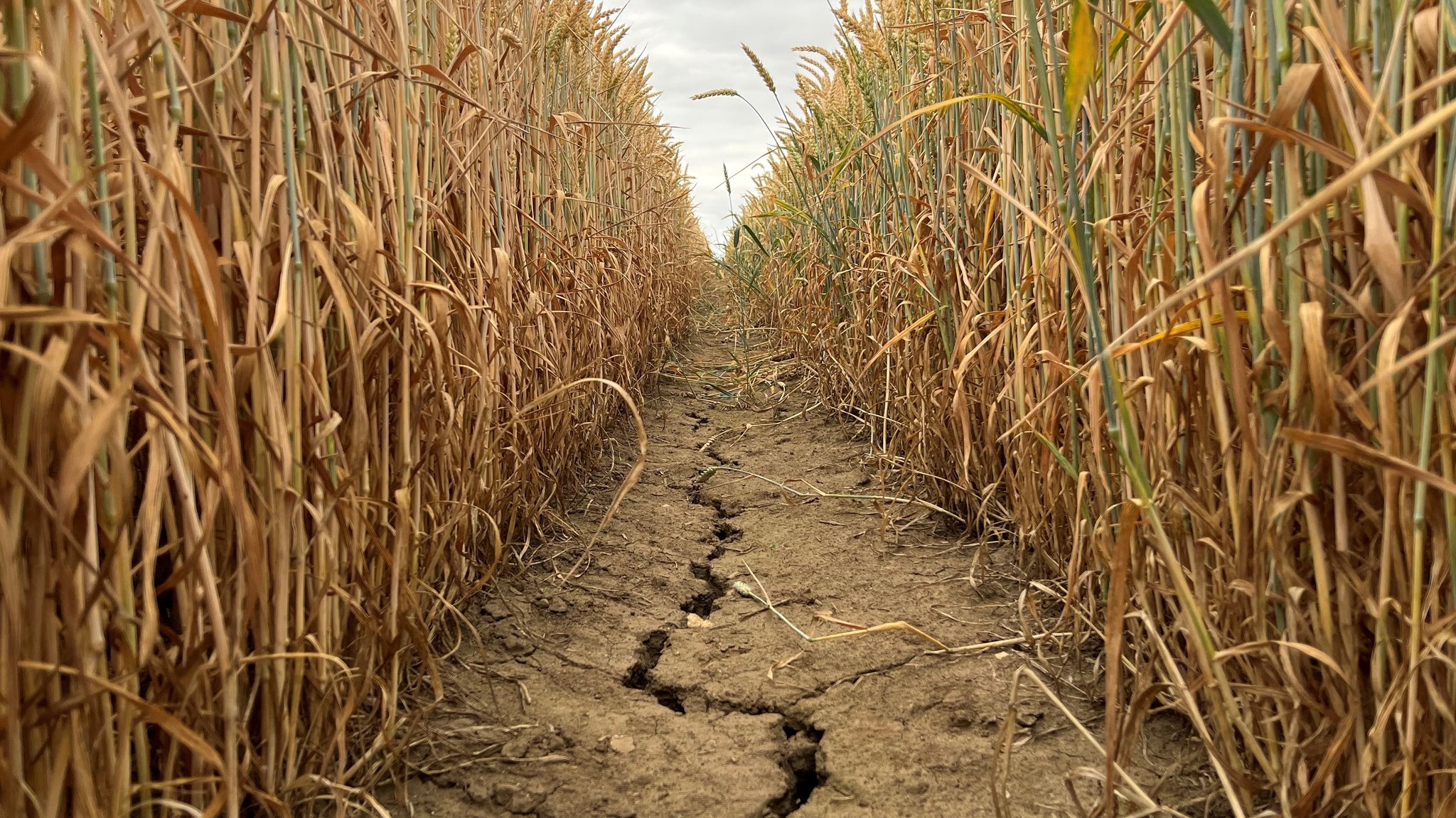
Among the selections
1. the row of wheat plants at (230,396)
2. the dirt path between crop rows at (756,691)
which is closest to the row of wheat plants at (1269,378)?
the dirt path between crop rows at (756,691)

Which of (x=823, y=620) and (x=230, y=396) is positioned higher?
(x=230, y=396)

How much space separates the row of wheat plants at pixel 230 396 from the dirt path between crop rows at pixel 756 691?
0.34ft

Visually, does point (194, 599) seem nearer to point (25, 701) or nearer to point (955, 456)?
point (25, 701)

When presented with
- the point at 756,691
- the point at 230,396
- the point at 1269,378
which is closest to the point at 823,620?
the point at 756,691

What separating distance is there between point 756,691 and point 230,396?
0.79 metres

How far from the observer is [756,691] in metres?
1.21

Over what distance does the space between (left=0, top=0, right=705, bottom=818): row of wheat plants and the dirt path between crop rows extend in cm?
10

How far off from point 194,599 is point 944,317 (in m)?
1.33

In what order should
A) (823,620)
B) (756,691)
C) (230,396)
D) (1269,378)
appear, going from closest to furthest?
1. (230,396)
2. (1269,378)
3. (756,691)
4. (823,620)

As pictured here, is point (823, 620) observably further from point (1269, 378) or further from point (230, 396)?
point (230, 396)

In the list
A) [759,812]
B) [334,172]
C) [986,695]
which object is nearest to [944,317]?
[986,695]

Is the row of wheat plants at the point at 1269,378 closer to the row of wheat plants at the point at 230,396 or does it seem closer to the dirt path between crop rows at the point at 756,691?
the dirt path between crop rows at the point at 756,691

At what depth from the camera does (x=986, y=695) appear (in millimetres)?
1129

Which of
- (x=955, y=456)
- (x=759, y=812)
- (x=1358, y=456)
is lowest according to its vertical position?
(x=759, y=812)
